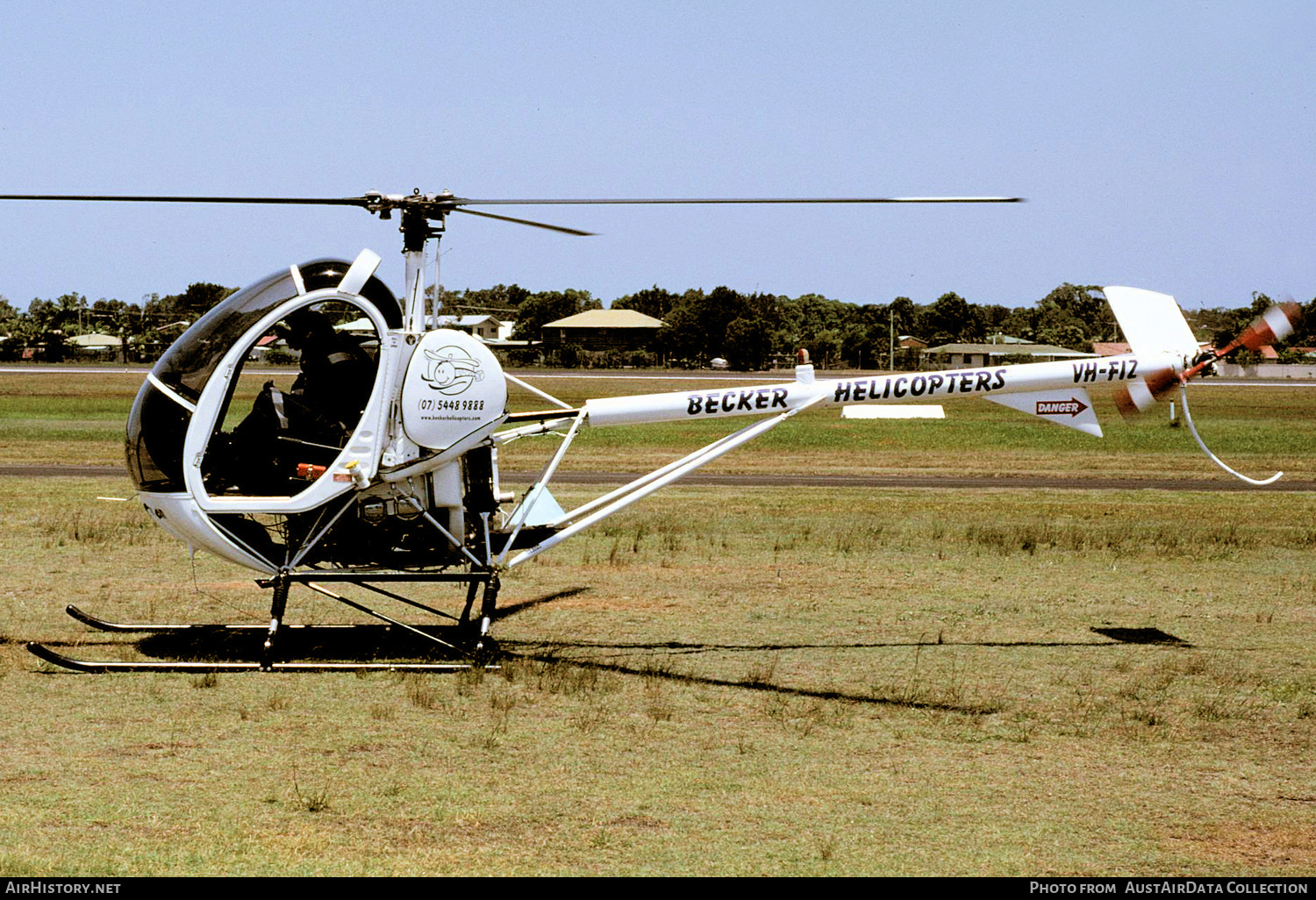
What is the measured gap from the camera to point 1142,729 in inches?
407

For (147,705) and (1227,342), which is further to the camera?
(1227,342)

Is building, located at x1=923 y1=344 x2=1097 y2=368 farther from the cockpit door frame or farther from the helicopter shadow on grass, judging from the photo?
the cockpit door frame

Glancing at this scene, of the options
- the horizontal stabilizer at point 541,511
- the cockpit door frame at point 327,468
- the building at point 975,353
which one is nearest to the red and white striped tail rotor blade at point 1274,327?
the horizontal stabilizer at point 541,511

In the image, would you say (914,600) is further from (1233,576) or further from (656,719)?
(656,719)

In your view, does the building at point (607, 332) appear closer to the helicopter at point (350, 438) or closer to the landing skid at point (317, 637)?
the landing skid at point (317, 637)

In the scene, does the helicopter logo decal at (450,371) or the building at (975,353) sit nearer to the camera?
the helicopter logo decal at (450,371)

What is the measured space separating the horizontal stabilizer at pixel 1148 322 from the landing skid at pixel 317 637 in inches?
277

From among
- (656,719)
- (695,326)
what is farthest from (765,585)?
(695,326)

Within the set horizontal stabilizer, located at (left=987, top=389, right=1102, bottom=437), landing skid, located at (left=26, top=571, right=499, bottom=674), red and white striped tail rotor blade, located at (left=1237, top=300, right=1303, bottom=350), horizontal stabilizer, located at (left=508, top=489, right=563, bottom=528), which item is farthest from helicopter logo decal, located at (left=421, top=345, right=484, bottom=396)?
red and white striped tail rotor blade, located at (left=1237, top=300, right=1303, bottom=350)

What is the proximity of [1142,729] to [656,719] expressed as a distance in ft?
12.4

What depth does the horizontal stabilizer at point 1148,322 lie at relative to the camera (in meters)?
13.8

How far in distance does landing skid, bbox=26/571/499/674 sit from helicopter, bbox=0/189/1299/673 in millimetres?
31

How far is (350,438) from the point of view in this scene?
39.6 feet

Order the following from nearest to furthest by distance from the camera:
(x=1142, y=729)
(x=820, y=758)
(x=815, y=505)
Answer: (x=820, y=758), (x=1142, y=729), (x=815, y=505)
